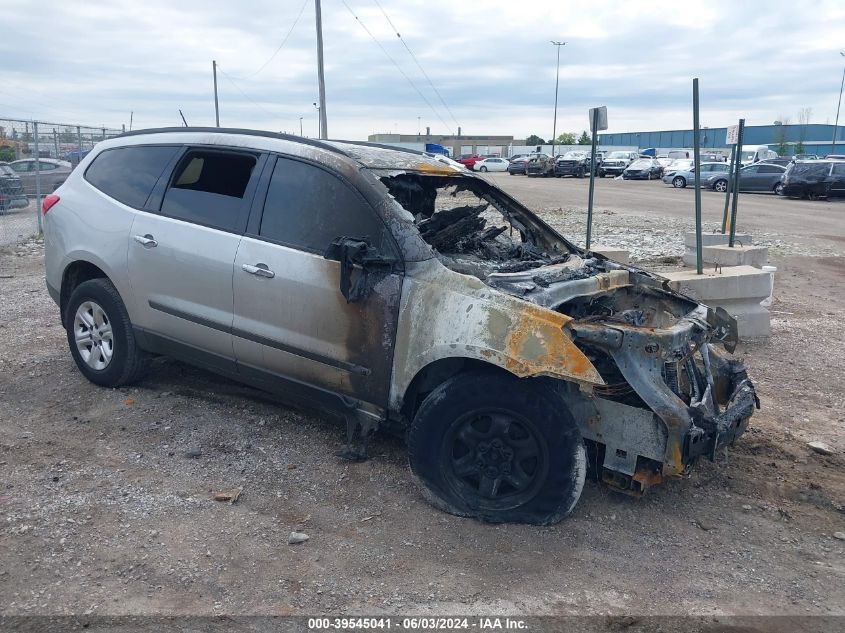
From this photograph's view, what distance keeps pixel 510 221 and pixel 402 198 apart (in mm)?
1124

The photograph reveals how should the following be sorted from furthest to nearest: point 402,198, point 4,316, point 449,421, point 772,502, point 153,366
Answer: point 4,316 < point 153,366 < point 402,198 < point 772,502 < point 449,421

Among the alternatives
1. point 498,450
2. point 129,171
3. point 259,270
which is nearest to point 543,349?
point 498,450

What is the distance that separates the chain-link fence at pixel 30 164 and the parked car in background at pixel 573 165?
31408 millimetres

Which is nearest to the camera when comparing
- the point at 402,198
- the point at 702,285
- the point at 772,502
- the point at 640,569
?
the point at 640,569

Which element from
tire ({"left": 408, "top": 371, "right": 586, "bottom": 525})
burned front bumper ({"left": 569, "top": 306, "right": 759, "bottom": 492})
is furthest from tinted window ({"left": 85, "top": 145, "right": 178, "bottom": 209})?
burned front bumper ({"left": 569, "top": 306, "right": 759, "bottom": 492})

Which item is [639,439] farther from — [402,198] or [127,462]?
[127,462]

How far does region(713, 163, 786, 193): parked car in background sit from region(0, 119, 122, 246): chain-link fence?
2348 centimetres

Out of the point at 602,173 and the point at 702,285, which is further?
the point at 602,173

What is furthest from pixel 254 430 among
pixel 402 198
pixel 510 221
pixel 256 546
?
pixel 510 221

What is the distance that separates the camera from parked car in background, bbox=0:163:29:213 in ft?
45.3

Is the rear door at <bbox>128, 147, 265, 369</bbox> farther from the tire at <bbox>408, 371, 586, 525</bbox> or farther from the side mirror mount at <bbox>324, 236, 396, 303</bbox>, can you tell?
the tire at <bbox>408, 371, 586, 525</bbox>

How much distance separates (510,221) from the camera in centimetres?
550

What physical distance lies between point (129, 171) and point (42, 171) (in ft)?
37.1

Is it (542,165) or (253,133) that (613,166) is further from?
(253,133)
